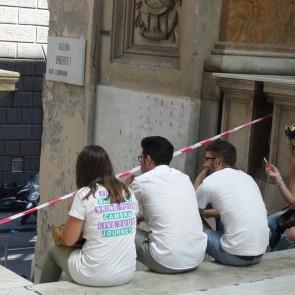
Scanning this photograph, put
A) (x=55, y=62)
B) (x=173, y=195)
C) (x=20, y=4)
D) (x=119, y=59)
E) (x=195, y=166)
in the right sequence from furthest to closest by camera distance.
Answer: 1. (x=20, y=4)
2. (x=55, y=62)
3. (x=119, y=59)
4. (x=195, y=166)
5. (x=173, y=195)

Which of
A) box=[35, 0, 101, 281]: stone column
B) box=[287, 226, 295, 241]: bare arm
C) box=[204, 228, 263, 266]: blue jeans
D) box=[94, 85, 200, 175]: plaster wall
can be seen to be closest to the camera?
box=[204, 228, 263, 266]: blue jeans

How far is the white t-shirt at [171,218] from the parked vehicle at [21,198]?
933 cm

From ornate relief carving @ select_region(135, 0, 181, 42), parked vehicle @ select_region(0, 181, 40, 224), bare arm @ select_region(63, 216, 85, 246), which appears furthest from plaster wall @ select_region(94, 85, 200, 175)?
parked vehicle @ select_region(0, 181, 40, 224)

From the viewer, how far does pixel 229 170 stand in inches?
235

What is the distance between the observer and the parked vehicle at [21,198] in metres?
14.9

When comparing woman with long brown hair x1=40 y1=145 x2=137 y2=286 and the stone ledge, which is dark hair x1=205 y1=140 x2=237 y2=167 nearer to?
woman with long brown hair x1=40 y1=145 x2=137 y2=286

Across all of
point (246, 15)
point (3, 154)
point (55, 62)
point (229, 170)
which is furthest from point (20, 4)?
point (229, 170)

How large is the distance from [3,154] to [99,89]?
7.41 meters

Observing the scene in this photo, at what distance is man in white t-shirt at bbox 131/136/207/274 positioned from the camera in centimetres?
552

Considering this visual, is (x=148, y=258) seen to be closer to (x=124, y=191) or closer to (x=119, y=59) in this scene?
(x=124, y=191)

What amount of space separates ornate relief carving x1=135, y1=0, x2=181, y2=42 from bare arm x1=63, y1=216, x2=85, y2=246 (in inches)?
139

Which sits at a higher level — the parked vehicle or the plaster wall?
the plaster wall

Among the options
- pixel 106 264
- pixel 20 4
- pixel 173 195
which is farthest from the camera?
pixel 20 4

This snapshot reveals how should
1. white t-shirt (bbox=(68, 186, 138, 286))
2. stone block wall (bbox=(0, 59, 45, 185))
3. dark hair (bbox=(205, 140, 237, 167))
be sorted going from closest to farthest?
1. white t-shirt (bbox=(68, 186, 138, 286))
2. dark hair (bbox=(205, 140, 237, 167))
3. stone block wall (bbox=(0, 59, 45, 185))
